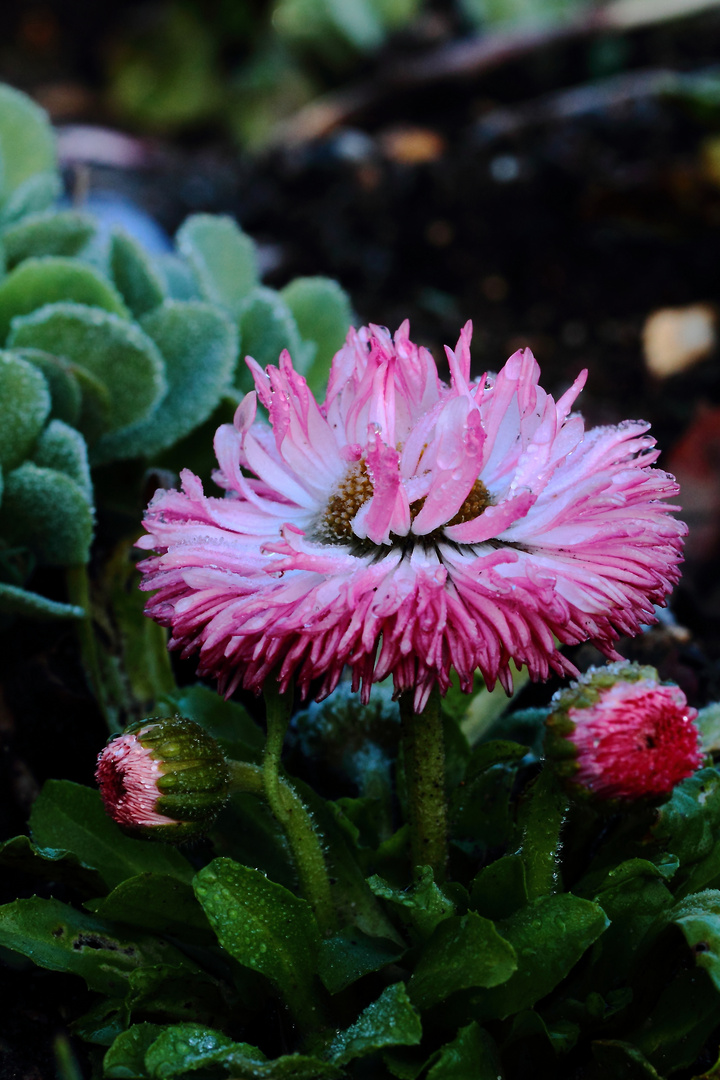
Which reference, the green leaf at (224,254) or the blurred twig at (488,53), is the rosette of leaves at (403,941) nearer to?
the green leaf at (224,254)

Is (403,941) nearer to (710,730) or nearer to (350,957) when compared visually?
(350,957)

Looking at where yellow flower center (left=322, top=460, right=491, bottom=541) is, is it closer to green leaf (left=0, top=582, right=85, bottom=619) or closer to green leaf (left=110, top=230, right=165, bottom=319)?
green leaf (left=0, top=582, right=85, bottom=619)

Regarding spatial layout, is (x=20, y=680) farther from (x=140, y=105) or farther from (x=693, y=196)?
(x=140, y=105)

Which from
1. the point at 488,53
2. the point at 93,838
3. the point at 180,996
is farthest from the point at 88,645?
the point at 488,53

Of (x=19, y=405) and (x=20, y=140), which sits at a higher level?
(x=20, y=140)

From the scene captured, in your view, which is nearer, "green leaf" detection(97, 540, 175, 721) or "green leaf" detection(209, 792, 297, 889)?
"green leaf" detection(209, 792, 297, 889)

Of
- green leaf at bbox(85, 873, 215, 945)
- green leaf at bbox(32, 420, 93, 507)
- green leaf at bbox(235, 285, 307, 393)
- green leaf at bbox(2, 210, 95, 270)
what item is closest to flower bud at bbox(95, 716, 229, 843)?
green leaf at bbox(85, 873, 215, 945)
